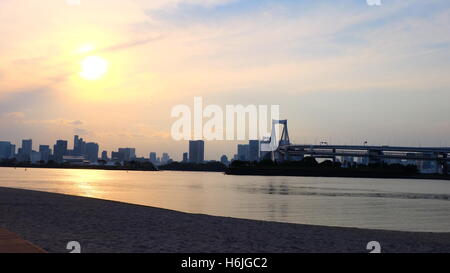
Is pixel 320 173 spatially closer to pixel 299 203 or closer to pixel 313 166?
pixel 313 166

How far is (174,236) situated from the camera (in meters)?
11.5

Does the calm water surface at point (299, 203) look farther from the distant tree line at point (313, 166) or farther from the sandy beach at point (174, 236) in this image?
the distant tree line at point (313, 166)

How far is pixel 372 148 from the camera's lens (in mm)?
145875

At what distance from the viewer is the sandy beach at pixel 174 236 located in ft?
32.6

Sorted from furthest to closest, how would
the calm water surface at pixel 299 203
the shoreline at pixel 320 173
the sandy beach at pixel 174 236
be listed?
the shoreline at pixel 320 173 < the calm water surface at pixel 299 203 < the sandy beach at pixel 174 236

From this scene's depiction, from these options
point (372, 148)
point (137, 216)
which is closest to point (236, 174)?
→ point (372, 148)

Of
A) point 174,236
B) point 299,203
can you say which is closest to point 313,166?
point 299,203

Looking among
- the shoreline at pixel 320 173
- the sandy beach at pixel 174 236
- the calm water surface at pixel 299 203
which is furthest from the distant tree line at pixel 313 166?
the sandy beach at pixel 174 236

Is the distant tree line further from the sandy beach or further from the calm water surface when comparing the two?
the sandy beach

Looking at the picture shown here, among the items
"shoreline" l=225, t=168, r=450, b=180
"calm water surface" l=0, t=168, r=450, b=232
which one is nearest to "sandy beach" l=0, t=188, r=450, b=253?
"calm water surface" l=0, t=168, r=450, b=232

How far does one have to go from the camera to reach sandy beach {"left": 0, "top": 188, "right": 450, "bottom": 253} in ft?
32.6

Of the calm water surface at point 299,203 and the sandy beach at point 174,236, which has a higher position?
the sandy beach at point 174,236

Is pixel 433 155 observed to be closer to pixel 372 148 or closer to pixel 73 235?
pixel 372 148

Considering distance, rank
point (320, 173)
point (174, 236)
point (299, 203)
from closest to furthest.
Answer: point (174, 236) < point (299, 203) < point (320, 173)
